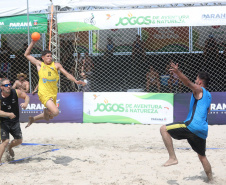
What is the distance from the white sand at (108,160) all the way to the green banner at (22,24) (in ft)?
9.10

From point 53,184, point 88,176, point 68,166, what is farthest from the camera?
point 68,166

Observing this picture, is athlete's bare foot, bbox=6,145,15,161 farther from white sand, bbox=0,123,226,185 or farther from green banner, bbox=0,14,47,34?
green banner, bbox=0,14,47,34

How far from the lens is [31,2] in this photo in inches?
423

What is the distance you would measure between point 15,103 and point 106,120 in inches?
168

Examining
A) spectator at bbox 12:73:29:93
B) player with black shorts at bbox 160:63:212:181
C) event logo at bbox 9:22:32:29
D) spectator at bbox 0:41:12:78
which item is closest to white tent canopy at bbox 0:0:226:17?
event logo at bbox 9:22:32:29

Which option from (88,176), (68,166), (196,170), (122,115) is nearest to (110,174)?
(88,176)

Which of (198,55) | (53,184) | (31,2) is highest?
(31,2)

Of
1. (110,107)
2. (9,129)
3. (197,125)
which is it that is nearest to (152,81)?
(110,107)

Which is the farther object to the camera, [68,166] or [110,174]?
[68,166]

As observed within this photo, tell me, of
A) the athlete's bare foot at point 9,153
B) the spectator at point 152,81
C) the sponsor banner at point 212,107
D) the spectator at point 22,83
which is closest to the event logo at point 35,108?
the spectator at point 22,83

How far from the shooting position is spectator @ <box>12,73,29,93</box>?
34.5 ft

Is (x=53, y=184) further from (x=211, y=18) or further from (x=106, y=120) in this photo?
(x=211, y=18)

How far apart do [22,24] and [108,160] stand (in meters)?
5.48

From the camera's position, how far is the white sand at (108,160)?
200 inches
